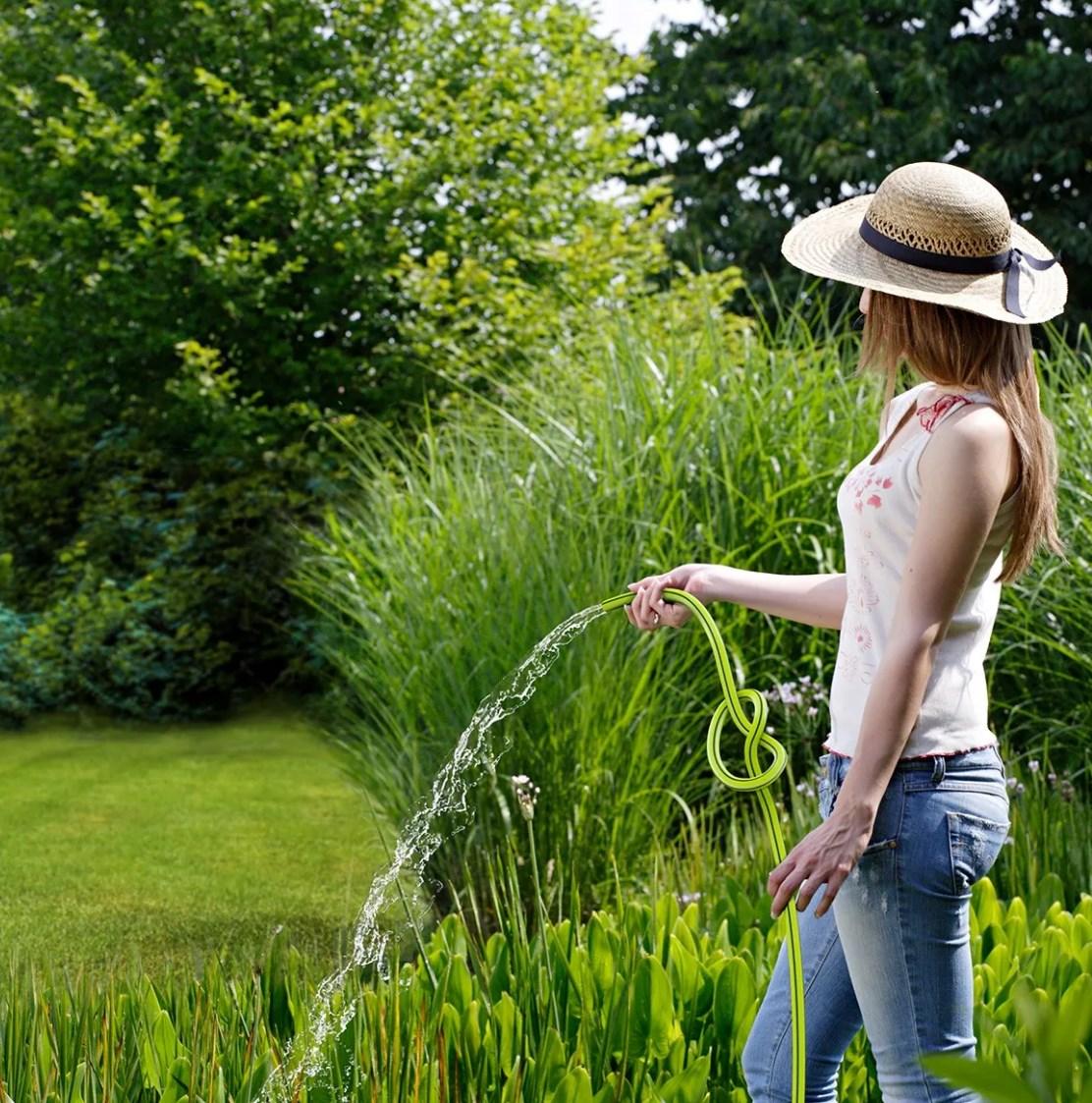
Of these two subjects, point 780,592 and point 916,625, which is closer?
point 916,625

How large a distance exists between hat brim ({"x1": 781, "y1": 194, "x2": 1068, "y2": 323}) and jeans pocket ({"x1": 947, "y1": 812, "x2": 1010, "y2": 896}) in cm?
59

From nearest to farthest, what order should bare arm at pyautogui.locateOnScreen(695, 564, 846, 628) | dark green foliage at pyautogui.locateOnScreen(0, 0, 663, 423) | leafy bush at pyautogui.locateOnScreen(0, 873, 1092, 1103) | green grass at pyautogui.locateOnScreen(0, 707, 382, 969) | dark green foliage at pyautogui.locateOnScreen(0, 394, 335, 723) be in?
bare arm at pyautogui.locateOnScreen(695, 564, 846, 628)
leafy bush at pyautogui.locateOnScreen(0, 873, 1092, 1103)
green grass at pyautogui.locateOnScreen(0, 707, 382, 969)
dark green foliage at pyautogui.locateOnScreen(0, 0, 663, 423)
dark green foliage at pyautogui.locateOnScreen(0, 394, 335, 723)

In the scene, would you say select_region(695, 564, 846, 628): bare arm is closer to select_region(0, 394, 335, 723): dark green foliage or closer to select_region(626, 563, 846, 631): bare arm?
select_region(626, 563, 846, 631): bare arm

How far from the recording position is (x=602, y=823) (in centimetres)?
399

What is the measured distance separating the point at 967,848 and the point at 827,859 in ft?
0.60

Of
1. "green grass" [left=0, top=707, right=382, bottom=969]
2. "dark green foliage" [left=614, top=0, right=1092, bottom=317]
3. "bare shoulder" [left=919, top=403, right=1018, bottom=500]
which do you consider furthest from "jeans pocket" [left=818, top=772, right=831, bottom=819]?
"dark green foliage" [left=614, top=0, right=1092, bottom=317]

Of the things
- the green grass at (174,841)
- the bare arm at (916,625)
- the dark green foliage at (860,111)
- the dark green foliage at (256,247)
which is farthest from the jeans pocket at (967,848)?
the dark green foliage at (860,111)

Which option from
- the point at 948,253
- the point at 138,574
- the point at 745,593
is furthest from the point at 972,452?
the point at 138,574

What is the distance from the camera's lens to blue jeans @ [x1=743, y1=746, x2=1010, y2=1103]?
1.65 metres

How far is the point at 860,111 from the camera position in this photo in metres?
14.7

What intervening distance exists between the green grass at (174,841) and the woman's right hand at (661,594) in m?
1.26

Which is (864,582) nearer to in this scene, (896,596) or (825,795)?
(896,596)

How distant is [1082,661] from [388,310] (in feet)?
19.7

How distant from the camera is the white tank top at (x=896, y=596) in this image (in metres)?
1.65
